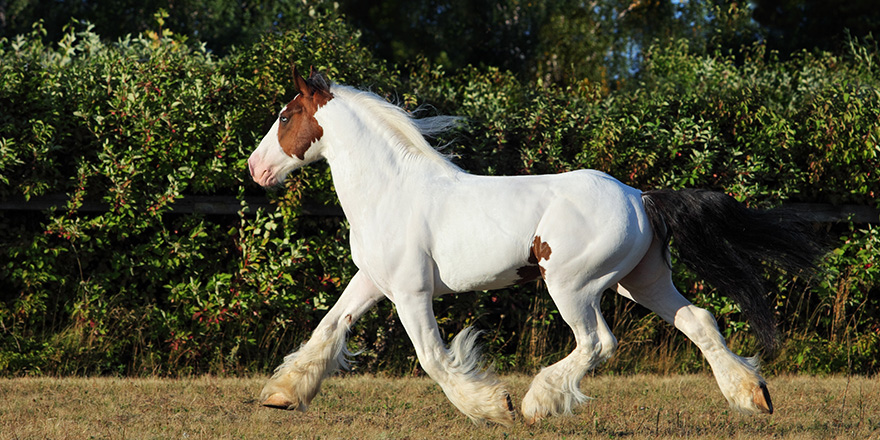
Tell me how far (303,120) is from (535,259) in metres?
1.40

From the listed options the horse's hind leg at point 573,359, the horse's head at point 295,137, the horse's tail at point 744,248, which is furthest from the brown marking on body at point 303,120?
the horse's tail at point 744,248

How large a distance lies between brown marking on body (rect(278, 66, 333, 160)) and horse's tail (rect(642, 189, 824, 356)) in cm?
171

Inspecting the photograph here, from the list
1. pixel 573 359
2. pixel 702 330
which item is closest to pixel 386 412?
pixel 573 359

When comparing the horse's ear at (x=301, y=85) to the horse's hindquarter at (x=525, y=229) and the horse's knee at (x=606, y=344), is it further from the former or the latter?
the horse's knee at (x=606, y=344)

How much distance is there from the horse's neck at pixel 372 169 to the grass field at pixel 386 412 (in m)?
1.16

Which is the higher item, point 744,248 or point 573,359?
point 744,248

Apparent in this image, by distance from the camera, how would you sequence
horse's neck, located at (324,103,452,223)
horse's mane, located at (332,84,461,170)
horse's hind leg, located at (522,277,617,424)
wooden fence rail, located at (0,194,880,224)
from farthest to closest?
wooden fence rail, located at (0,194,880,224)
horse's mane, located at (332,84,461,170)
horse's neck, located at (324,103,452,223)
horse's hind leg, located at (522,277,617,424)

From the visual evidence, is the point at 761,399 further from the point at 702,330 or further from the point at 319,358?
the point at 319,358

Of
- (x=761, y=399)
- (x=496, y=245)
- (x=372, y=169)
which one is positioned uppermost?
(x=372, y=169)

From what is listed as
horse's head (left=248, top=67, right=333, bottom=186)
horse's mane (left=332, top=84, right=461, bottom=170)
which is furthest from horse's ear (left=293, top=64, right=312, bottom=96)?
horse's mane (left=332, top=84, right=461, bottom=170)

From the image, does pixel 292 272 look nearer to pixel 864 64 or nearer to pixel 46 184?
pixel 46 184

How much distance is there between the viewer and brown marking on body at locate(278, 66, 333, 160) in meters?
4.24

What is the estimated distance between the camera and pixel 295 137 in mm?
4246

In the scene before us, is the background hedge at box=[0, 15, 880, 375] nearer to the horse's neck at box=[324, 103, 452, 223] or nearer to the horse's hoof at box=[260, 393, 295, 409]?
the horse's neck at box=[324, 103, 452, 223]
